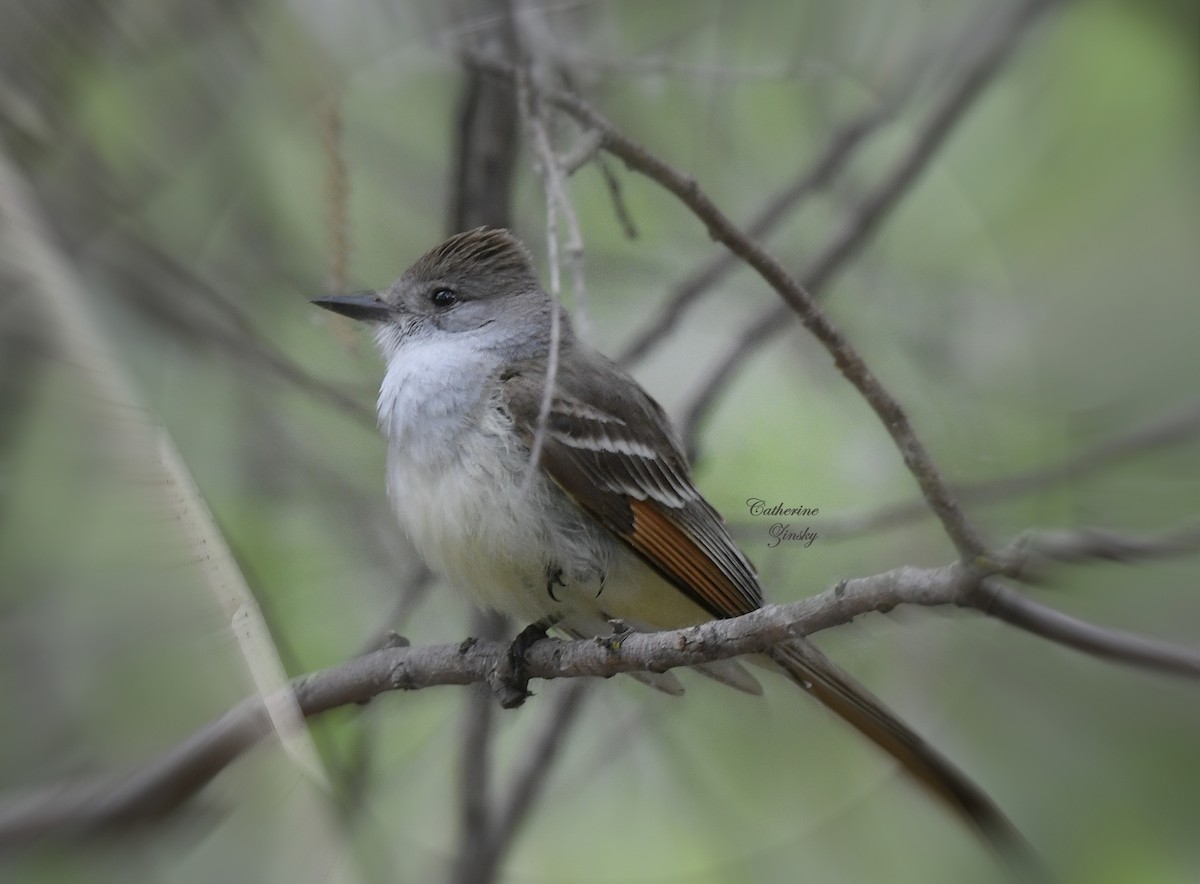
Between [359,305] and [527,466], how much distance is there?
7.5 inches

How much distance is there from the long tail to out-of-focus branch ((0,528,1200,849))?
0.09 m

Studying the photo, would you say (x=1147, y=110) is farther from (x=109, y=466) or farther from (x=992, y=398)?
(x=109, y=466)

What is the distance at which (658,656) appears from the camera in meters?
0.66

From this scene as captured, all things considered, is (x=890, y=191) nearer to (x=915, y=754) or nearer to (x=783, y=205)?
(x=783, y=205)

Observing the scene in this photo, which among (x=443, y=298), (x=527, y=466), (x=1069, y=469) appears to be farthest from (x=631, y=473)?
(x=1069, y=469)

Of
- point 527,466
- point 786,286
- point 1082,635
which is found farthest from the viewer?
point 527,466

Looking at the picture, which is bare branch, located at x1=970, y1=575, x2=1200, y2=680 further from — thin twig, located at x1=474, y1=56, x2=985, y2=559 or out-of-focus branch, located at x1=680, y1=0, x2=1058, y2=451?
out-of-focus branch, located at x1=680, y1=0, x2=1058, y2=451

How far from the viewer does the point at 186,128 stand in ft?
2.27

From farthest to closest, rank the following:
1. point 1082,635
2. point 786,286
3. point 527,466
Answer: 1. point 527,466
2. point 786,286
3. point 1082,635

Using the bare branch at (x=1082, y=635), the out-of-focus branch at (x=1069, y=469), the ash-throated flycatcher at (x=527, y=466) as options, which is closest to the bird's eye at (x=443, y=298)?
the ash-throated flycatcher at (x=527, y=466)

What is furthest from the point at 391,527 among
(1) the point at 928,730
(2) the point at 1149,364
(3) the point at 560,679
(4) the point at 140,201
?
(2) the point at 1149,364

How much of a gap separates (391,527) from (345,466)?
2.4 inches

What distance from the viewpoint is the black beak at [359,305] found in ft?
2.36

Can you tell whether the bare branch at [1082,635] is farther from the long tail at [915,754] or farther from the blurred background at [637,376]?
the long tail at [915,754]
